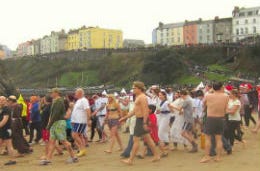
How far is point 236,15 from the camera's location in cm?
11488

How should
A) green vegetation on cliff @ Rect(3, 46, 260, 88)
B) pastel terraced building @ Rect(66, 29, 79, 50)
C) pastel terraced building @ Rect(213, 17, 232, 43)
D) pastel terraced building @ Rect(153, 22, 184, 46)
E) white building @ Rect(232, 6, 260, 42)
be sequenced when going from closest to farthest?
green vegetation on cliff @ Rect(3, 46, 260, 88), white building @ Rect(232, 6, 260, 42), pastel terraced building @ Rect(213, 17, 232, 43), pastel terraced building @ Rect(153, 22, 184, 46), pastel terraced building @ Rect(66, 29, 79, 50)

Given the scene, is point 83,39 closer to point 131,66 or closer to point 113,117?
point 131,66

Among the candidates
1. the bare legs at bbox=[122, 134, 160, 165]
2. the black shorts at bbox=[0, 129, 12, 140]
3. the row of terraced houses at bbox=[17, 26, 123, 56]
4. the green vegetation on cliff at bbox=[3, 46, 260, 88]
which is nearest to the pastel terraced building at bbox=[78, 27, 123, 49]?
the row of terraced houses at bbox=[17, 26, 123, 56]

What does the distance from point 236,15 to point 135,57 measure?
38.2 meters

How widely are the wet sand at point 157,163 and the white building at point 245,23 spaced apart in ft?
335

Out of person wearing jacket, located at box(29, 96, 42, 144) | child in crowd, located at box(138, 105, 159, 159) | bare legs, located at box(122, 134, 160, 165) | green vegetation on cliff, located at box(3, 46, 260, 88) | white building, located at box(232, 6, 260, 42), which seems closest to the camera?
bare legs, located at box(122, 134, 160, 165)

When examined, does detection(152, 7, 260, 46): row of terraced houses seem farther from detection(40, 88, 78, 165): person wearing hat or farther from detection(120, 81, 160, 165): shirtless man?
detection(40, 88, 78, 165): person wearing hat

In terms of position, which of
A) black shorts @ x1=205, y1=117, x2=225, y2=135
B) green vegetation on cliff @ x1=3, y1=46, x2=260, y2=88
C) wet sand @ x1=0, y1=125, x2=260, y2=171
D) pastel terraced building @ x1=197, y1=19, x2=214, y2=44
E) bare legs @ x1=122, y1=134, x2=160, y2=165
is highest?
pastel terraced building @ x1=197, y1=19, x2=214, y2=44

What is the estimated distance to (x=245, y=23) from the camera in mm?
111875

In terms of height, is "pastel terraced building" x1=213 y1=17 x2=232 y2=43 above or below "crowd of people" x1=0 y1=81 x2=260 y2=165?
above

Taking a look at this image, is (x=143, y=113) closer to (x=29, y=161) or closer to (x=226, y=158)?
(x=226, y=158)

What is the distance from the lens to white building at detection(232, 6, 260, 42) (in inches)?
4385

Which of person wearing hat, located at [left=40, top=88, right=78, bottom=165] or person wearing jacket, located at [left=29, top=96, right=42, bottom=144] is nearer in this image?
person wearing hat, located at [left=40, top=88, right=78, bottom=165]

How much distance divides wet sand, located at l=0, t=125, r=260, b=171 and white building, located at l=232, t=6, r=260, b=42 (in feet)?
335
